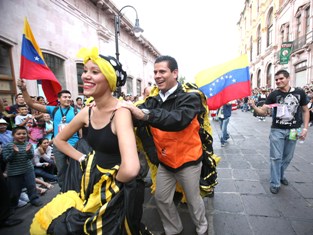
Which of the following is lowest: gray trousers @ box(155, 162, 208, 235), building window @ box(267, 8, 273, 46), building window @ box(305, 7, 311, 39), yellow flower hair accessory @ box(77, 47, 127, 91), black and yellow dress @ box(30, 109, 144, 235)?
gray trousers @ box(155, 162, 208, 235)

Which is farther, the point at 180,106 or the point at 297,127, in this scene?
the point at 297,127

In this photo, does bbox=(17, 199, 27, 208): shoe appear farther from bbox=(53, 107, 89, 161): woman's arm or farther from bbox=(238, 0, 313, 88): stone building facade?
bbox=(238, 0, 313, 88): stone building facade

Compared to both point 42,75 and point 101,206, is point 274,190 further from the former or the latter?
point 42,75

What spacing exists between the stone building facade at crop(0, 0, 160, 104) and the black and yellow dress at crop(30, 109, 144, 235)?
7.21 metres

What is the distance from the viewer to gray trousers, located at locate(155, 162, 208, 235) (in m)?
2.19

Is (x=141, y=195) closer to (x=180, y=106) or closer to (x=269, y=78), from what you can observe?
(x=180, y=106)

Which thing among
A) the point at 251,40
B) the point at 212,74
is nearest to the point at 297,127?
the point at 212,74

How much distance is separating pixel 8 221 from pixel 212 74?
3.71 m

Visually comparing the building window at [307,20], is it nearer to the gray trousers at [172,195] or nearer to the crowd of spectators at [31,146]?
the gray trousers at [172,195]

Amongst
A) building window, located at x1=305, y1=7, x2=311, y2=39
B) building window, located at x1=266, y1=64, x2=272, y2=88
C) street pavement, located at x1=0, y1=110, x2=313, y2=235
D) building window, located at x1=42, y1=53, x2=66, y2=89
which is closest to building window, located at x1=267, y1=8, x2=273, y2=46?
building window, located at x1=266, y1=64, x2=272, y2=88

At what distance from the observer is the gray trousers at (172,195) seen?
2189 millimetres

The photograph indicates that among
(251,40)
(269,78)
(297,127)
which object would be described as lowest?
(297,127)

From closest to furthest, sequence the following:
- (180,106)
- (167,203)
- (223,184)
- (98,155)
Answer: (98,155) < (180,106) < (167,203) < (223,184)

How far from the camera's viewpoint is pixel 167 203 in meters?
2.26
